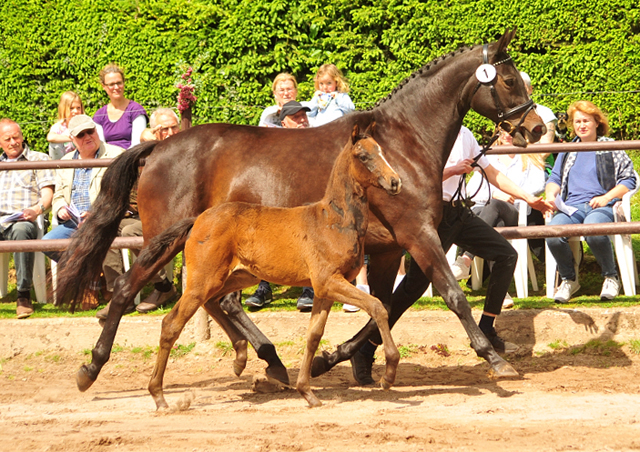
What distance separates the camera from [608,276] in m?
6.72

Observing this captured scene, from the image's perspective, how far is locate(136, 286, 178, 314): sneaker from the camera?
6.91m

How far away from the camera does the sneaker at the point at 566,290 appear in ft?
21.8

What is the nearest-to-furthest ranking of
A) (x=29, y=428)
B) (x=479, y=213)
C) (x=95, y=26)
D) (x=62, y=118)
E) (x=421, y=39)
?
(x=29, y=428) < (x=479, y=213) < (x=62, y=118) < (x=421, y=39) < (x=95, y=26)

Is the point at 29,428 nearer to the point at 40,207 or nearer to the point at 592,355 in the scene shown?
the point at 40,207

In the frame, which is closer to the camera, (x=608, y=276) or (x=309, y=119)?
(x=608, y=276)

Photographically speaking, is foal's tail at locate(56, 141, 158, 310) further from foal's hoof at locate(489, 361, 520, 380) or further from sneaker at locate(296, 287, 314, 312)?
foal's hoof at locate(489, 361, 520, 380)

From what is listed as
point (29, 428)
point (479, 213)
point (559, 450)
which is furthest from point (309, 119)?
point (559, 450)

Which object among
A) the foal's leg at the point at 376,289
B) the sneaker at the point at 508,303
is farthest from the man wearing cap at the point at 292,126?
the sneaker at the point at 508,303

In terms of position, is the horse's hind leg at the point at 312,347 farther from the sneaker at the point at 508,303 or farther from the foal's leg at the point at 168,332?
the sneaker at the point at 508,303

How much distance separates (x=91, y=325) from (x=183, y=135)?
207cm

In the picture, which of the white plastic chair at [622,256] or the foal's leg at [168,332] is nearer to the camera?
the foal's leg at [168,332]

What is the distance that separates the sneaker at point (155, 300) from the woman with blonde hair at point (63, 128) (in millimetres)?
1843

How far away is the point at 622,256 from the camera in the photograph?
692 cm

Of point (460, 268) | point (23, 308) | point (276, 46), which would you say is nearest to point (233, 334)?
point (460, 268)
